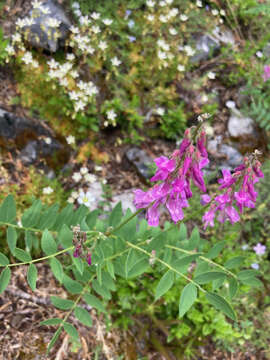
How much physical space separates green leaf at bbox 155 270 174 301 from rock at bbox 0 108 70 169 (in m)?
2.13

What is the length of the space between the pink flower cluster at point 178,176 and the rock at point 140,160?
2.11m

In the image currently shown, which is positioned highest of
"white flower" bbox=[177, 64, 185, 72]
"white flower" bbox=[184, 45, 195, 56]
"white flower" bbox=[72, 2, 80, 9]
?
"white flower" bbox=[72, 2, 80, 9]

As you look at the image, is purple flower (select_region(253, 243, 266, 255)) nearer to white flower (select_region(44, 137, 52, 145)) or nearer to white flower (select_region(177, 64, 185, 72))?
white flower (select_region(177, 64, 185, 72))

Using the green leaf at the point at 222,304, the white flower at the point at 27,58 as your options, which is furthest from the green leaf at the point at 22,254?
the white flower at the point at 27,58

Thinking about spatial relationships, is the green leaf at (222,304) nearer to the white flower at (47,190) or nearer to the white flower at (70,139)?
the white flower at (47,190)

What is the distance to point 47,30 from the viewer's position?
380cm

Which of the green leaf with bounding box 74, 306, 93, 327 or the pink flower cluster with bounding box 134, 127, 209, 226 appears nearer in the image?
the pink flower cluster with bounding box 134, 127, 209, 226

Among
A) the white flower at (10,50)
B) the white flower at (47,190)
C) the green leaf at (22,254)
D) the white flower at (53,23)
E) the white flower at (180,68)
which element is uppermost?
the white flower at (53,23)

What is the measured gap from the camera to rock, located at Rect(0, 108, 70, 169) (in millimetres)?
3451

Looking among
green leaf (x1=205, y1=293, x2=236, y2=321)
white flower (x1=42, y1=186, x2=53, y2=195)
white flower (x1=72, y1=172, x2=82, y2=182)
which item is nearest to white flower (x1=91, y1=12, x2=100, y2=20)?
white flower (x1=72, y1=172, x2=82, y2=182)

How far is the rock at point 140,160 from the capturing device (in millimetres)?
3847

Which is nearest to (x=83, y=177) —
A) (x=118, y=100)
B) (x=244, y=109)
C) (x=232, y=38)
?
(x=118, y=100)

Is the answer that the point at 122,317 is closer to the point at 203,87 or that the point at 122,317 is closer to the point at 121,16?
the point at 203,87

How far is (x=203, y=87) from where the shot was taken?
4551mm
